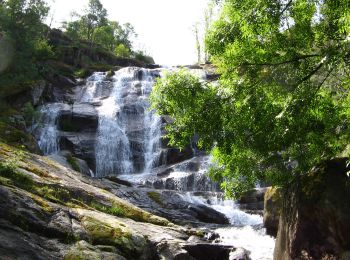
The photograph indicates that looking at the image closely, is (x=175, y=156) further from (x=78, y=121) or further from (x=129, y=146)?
(x=78, y=121)

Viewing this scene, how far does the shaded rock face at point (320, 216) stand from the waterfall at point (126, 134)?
75.9 ft

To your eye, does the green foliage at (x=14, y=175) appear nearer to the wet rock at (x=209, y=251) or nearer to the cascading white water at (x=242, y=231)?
the wet rock at (x=209, y=251)

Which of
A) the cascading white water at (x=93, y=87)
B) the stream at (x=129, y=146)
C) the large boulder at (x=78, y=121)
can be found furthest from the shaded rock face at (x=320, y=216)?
the cascading white water at (x=93, y=87)

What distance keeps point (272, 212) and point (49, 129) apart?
24.0m

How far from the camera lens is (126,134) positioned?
1433 inches

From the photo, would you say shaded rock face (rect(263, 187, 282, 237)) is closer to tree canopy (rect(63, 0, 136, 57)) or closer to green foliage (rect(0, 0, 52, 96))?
green foliage (rect(0, 0, 52, 96))

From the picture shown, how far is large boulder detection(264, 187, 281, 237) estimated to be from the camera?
679 inches

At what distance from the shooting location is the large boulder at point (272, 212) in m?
17.2

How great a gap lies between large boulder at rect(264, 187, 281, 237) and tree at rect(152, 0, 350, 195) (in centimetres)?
689

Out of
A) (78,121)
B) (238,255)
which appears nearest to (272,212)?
(238,255)

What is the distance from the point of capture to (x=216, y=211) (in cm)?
2144

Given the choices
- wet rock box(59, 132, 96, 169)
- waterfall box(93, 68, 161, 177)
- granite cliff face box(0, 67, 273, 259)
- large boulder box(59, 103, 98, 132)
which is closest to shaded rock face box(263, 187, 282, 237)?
granite cliff face box(0, 67, 273, 259)

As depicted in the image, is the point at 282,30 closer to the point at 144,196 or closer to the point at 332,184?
Result: the point at 332,184

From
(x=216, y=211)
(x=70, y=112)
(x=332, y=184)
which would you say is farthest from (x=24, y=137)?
(x=332, y=184)
